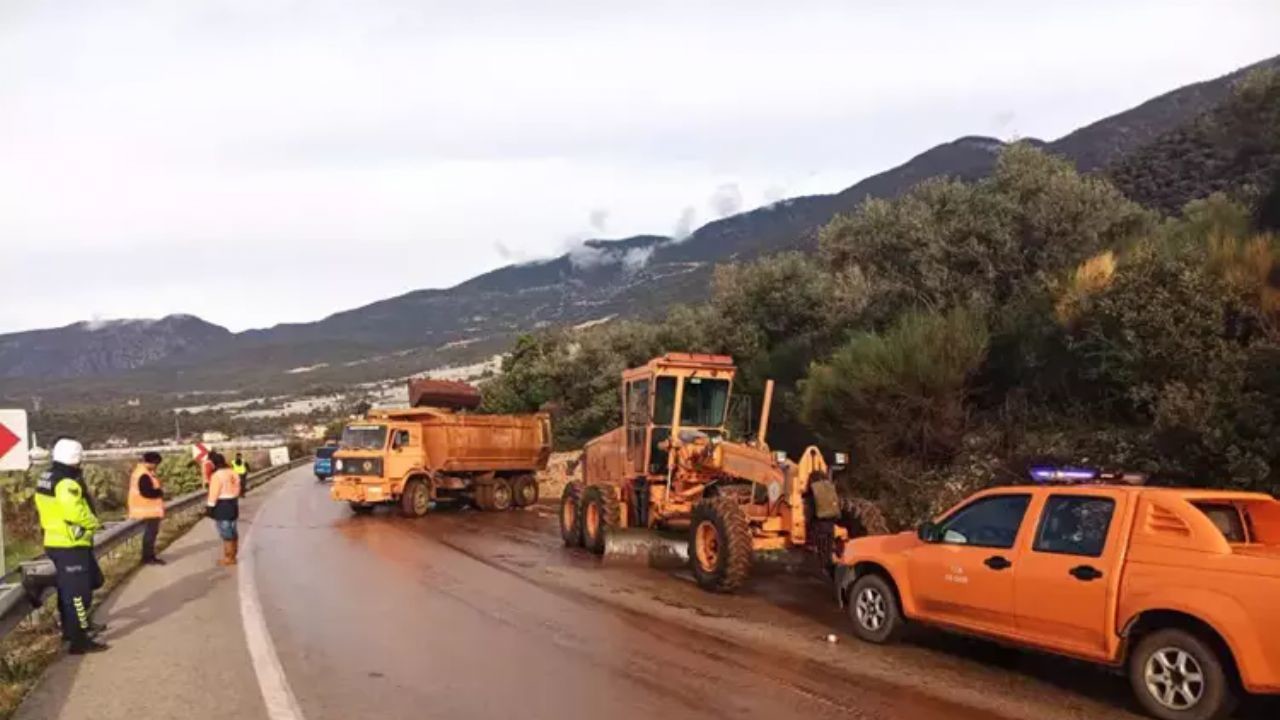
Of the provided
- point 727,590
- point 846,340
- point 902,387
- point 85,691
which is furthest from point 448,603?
point 846,340

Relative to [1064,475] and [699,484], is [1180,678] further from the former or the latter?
[699,484]

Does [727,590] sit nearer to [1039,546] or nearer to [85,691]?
[1039,546]

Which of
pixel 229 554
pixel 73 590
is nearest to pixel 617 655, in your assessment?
pixel 73 590

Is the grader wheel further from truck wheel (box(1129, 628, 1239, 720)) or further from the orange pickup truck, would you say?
truck wheel (box(1129, 628, 1239, 720))

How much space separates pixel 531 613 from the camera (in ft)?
38.0

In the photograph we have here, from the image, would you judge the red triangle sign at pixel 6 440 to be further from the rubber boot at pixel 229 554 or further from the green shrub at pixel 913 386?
the green shrub at pixel 913 386

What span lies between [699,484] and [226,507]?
7.78 meters

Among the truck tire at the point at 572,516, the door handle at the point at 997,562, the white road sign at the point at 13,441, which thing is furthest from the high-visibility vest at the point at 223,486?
the door handle at the point at 997,562

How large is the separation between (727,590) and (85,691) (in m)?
6.91

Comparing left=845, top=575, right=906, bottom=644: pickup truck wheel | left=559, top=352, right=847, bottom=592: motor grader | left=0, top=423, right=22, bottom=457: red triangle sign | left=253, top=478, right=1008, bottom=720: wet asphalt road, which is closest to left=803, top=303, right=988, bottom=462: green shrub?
left=559, top=352, right=847, bottom=592: motor grader

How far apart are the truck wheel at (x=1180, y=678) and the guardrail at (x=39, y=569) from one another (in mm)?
9329

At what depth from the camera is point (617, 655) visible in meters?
9.44

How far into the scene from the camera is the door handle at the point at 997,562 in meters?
8.62

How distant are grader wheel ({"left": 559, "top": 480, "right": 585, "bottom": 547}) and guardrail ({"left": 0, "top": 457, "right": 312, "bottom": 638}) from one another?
711 centimetres
